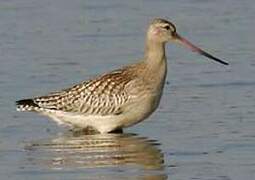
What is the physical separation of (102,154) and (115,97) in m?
1.76

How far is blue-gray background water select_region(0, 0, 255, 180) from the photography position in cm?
1366

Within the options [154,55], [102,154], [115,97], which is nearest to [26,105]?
[115,97]

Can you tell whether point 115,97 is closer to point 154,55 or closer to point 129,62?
point 154,55

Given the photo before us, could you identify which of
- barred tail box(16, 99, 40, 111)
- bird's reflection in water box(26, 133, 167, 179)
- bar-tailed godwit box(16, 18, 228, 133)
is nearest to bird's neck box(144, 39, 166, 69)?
bar-tailed godwit box(16, 18, 228, 133)

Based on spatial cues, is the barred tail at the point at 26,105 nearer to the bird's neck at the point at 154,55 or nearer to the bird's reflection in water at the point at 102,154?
the bird's reflection in water at the point at 102,154

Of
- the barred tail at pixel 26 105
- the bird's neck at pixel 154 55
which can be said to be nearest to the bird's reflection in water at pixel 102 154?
the barred tail at pixel 26 105

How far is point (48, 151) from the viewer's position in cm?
1455

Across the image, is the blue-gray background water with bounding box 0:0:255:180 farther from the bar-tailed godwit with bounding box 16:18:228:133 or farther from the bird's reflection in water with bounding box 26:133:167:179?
the bar-tailed godwit with bounding box 16:18:228:133

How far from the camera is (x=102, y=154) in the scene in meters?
14.4

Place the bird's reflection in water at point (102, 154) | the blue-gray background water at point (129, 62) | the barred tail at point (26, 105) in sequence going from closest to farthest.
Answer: the bird's reflection in water at point (102, 154) < the blue-gray background water at point (129, 62) < the barred tail at point (26, 105)

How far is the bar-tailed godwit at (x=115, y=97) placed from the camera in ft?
52.0

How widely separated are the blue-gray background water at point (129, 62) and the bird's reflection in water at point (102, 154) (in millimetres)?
11

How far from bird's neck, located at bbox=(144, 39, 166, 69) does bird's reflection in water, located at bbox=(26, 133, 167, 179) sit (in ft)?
3.27

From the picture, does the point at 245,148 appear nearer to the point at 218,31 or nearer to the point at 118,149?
the point at 118,149
